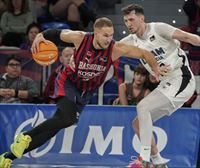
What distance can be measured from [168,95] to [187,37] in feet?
2.39

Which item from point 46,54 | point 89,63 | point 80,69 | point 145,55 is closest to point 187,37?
point 145,55

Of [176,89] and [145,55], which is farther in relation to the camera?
[176,89]

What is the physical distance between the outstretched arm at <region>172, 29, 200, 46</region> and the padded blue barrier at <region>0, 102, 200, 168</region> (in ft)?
5.68

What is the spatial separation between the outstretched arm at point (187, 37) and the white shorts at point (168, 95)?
1.81 ft

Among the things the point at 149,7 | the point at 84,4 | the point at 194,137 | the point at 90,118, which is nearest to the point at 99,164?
the point at 90,118

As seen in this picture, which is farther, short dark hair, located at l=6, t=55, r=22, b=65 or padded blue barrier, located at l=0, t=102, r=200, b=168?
short dark hair, located at l=6, t=55, r=22, b=65

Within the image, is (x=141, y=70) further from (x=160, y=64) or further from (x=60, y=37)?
(x=60, y=37)

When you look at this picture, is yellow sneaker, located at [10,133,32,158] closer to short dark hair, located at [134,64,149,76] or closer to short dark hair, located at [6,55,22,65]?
short dark hair, located at [134,64,149,76]

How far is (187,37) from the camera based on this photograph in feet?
25.3

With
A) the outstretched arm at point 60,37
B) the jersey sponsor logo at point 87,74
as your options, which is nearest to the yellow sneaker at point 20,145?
the jersey sponsor logo at point 87,74

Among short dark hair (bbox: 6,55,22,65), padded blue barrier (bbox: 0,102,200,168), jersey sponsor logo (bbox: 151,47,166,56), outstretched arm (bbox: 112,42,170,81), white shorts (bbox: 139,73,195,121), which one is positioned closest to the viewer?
outstretched arm (bbox: 112,42,170,81)

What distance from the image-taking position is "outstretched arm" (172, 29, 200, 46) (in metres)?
7.67

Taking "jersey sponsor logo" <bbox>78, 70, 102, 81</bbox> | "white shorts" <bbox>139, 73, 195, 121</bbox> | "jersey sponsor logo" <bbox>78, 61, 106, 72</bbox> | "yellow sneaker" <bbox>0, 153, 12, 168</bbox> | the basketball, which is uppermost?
the basketball

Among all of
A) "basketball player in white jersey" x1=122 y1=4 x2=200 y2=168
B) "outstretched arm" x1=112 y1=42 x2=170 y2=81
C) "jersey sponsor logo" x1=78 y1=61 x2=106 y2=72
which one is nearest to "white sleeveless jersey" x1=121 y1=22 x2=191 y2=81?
"basketball player in white jersey" x1=122 y1=4 x2=200 y2=168
